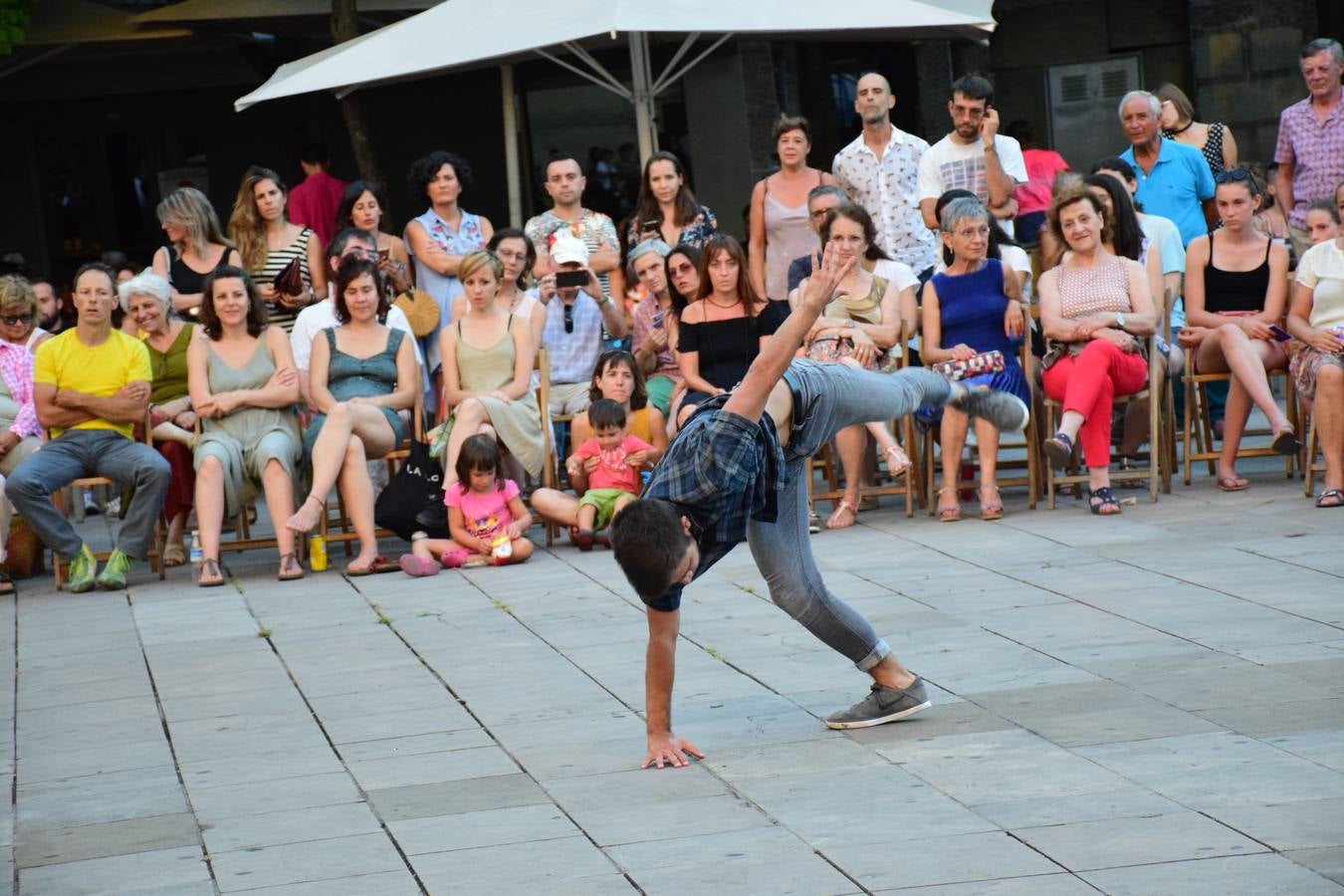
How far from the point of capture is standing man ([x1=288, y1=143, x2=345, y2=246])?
506 inches

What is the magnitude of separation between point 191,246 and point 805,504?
6040 mm

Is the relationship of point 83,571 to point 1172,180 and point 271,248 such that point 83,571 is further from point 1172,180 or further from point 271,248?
point 1172,180

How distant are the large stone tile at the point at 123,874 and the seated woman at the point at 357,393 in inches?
172

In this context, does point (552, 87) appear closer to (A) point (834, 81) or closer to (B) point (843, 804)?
(A) point (834, 81)

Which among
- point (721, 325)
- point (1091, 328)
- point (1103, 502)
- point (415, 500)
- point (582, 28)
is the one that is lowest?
point (1103, 502)

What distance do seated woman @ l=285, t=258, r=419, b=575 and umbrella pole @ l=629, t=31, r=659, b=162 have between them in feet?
8.36

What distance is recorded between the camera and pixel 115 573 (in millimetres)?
9172

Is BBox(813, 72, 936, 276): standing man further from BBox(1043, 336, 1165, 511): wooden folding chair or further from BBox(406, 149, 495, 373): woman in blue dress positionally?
BBox(406, 149, 495, 373): woman in blue dress

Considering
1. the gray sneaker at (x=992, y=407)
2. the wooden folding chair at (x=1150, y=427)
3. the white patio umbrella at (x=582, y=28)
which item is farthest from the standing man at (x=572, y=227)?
the gray sneaker at (x=992, y=407)

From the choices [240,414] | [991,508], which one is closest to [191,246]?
[240,414]

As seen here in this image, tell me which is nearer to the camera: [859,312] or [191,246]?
[859,312]

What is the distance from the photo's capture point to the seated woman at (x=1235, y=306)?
377 inches

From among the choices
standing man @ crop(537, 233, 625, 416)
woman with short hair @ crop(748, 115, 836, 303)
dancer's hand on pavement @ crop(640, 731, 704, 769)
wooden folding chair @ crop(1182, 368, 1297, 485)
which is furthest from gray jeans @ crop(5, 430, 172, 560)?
wooden folding chair @ crop(1182, 368, 1297, 485)

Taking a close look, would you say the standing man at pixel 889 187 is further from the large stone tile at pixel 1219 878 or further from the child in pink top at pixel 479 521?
the large stone tile at pixel 1219 878
